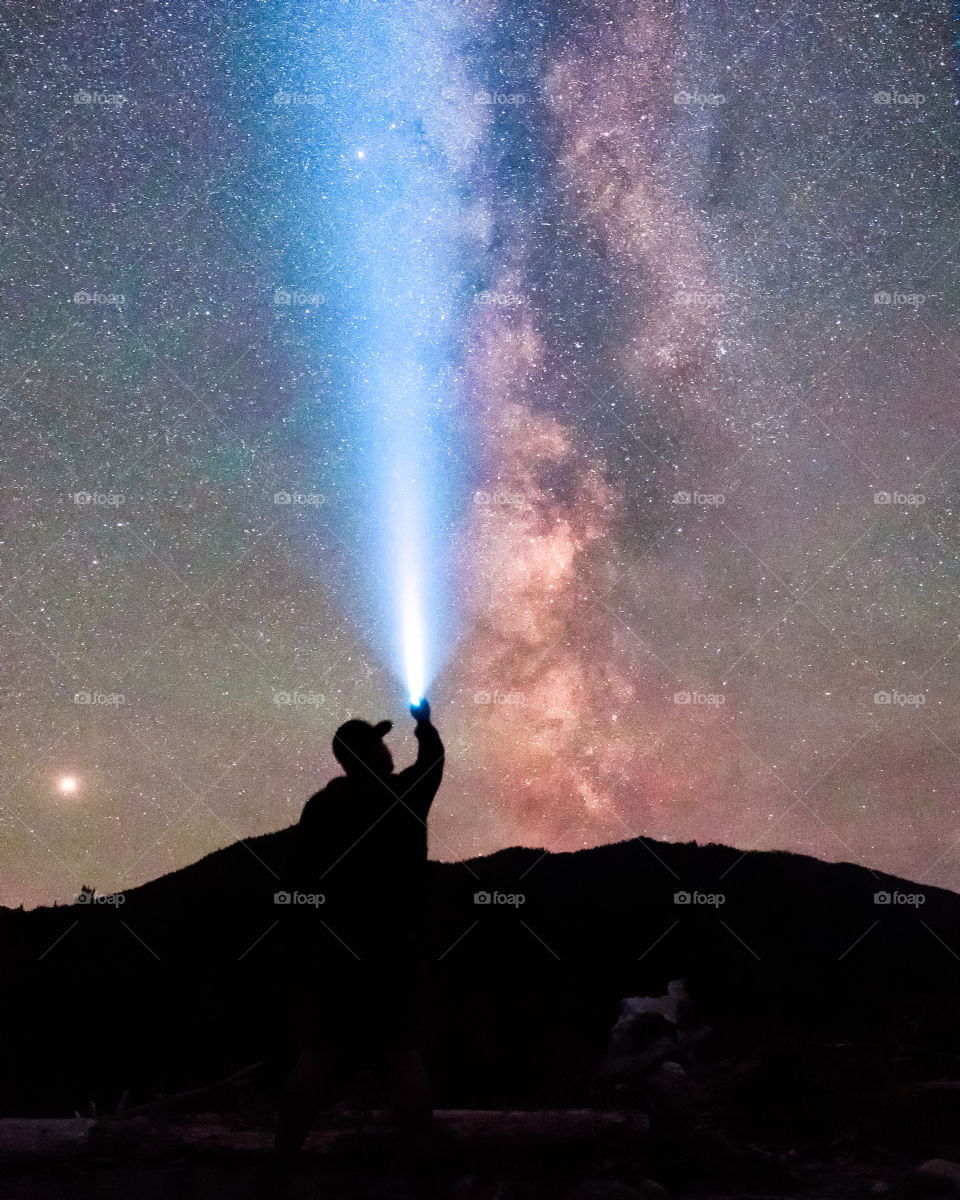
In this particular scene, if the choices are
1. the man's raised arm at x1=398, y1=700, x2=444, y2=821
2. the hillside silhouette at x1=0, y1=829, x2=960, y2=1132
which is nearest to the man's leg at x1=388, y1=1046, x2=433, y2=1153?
the man's raised arm at x1=398, y1=700, x2=444, y2=821

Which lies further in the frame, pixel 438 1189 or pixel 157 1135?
pixel 157 1135

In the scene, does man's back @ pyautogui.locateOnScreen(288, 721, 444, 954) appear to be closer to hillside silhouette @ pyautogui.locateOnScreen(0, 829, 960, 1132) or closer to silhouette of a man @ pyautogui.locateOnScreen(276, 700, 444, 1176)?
silhouette of a man @ pyautogui.locateOnScreen(276, 700, 444, 1176)

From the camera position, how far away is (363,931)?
167 inches

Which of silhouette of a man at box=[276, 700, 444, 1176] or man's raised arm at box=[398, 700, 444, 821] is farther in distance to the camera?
man's raised arm at box=[398, 700, 444, 821]

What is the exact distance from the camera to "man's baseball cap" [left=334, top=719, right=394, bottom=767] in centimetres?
452

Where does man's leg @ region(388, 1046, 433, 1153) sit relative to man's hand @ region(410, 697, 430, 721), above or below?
below

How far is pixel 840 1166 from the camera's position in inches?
228

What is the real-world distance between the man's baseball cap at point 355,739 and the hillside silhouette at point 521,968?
13.2ft

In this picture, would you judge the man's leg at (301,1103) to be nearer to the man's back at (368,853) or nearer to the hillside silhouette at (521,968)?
the man's back at (368,853)

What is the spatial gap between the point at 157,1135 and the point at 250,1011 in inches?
286

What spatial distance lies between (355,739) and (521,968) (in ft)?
33.8

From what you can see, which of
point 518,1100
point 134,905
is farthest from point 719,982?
point 134,905

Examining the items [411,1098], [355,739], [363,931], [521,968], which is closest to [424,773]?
[355,739]

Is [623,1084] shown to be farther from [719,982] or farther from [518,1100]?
[719,982]
